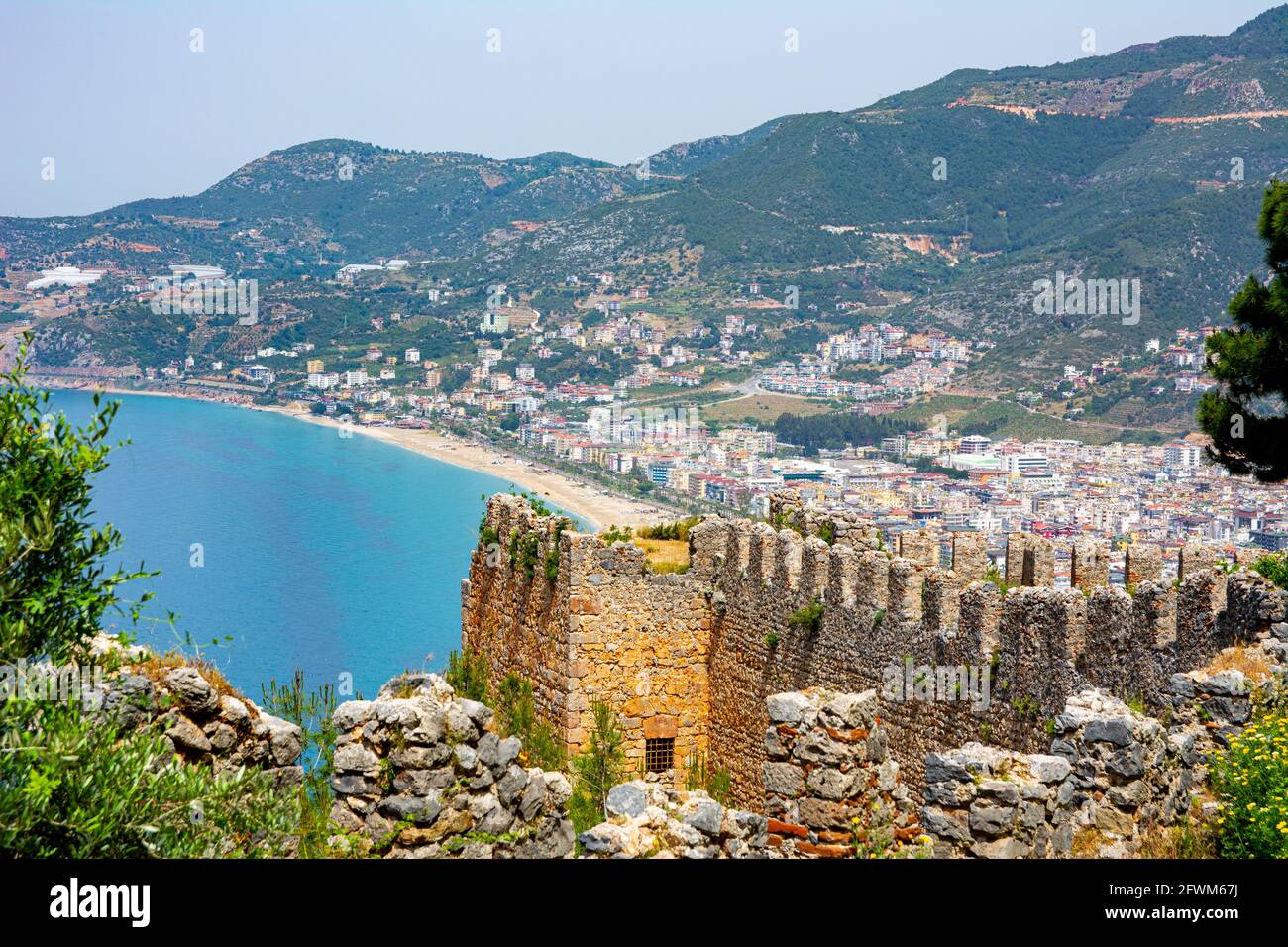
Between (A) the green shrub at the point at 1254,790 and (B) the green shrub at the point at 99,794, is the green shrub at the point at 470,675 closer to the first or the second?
(B) the green shrub at the point at 99,794

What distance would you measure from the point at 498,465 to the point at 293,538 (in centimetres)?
2462

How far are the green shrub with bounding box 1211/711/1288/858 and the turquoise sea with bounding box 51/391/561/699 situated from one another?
3010 centimetres

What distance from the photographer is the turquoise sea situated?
60031mm

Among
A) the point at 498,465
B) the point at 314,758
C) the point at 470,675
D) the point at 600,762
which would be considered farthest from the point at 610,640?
the point at 498,465

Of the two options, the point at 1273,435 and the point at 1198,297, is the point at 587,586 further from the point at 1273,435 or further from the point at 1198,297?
the point at 1198,297

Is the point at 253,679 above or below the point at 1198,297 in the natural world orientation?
below

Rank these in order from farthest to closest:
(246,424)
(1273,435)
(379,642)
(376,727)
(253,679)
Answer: (246,424)
(379,642)
(253,679)
(1273,435)
(376,727)

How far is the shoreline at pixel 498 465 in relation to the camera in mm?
76375

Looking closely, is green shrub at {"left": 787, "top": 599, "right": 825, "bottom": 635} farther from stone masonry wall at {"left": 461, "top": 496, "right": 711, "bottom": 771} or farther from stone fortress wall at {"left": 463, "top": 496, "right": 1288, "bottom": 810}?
stone masonry wall at {"left": 461, "top": 496, "right": 711, "bottom": 771}

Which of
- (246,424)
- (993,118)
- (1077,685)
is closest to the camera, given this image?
(1077,685)

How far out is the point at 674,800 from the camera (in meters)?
7.07

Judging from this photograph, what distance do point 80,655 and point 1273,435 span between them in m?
9.27

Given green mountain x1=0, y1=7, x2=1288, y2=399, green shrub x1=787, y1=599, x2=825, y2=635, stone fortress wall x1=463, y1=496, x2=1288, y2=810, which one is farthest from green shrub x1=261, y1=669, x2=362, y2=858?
green mountain x1=0, y1=7, x2=1288, y2=399
